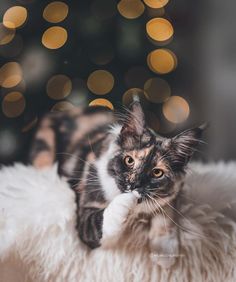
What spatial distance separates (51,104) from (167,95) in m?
0.32

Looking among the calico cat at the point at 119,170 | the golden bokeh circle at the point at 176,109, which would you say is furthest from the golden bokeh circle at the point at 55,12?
the golden bokeh circle at the point at 176,109

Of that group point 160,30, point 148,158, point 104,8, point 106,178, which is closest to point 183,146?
point 148,158

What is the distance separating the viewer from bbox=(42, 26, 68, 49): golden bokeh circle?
1.10m

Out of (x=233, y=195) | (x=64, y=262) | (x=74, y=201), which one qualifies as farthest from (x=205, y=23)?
(x=64, y=262)

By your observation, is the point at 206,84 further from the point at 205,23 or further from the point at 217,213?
the point at 217,213

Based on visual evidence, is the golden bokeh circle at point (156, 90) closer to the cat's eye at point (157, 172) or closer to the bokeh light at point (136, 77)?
the bokeh light at point (136, 77)

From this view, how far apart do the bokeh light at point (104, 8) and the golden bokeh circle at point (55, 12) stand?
8 cm

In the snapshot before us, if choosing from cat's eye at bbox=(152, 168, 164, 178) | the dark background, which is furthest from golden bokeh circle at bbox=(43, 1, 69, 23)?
cat's eye at bbox=(152, 168, 164, 178)

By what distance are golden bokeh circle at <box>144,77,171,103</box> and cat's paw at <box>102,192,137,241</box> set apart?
283mm

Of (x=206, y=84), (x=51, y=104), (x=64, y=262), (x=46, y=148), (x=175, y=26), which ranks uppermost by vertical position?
(x=175, y=26)

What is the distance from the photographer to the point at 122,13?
1.11 meters

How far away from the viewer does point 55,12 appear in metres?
1.10

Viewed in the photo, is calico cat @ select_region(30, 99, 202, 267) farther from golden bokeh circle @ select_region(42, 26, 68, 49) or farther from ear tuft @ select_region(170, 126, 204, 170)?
golden bokeh circle @ select_region(42, 26, 68, 49)

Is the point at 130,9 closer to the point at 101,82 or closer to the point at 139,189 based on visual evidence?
the point at 101,82
